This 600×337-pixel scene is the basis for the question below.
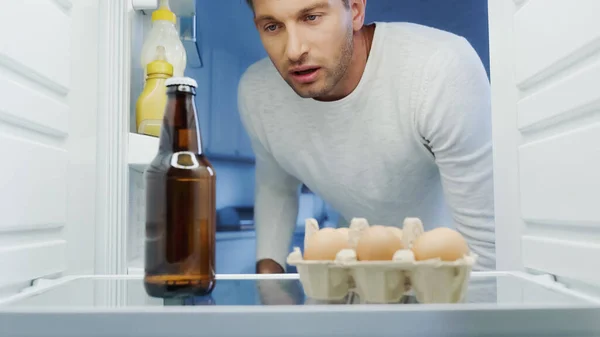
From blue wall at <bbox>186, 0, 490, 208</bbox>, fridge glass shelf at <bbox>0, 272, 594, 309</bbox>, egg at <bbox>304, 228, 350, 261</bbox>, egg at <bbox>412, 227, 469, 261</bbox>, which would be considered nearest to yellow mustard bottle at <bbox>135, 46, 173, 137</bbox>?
fridge glass shelf at <bbox>0, 272, 594, 309</bbox>

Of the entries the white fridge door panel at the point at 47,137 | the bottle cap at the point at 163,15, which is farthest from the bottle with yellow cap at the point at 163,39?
the white fridge door panel at the point at 47,137

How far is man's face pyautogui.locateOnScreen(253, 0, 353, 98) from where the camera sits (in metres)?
1.47

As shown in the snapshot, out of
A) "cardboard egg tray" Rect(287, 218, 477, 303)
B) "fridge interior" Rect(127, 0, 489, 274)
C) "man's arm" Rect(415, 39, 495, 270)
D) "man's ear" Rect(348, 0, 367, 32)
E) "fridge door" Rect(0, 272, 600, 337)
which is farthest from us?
"fridge interior" Rect(127, 0, 489, 274)

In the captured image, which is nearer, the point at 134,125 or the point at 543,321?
the point at 543,321

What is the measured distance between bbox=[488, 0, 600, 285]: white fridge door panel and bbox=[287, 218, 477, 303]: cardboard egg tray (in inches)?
7.2

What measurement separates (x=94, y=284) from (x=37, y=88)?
0.28m

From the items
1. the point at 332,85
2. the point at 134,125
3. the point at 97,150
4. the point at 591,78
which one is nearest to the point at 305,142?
the point at 332,85

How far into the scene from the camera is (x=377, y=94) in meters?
1.51

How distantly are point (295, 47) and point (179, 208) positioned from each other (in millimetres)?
918

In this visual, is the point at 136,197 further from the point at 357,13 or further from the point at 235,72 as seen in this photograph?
the point at 235,72

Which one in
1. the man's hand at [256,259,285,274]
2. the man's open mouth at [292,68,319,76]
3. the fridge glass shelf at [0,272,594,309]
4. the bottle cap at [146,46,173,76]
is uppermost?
the man's open mouth at [292,68,319,76]

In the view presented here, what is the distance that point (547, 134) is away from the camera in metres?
0.83

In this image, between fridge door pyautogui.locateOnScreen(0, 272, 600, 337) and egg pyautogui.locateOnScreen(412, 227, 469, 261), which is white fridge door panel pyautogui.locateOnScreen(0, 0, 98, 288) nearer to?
fridge door pyautogui.locateOnScreen(0, 272, 600, 337)

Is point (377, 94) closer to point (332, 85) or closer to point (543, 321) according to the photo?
point (332, 85)
